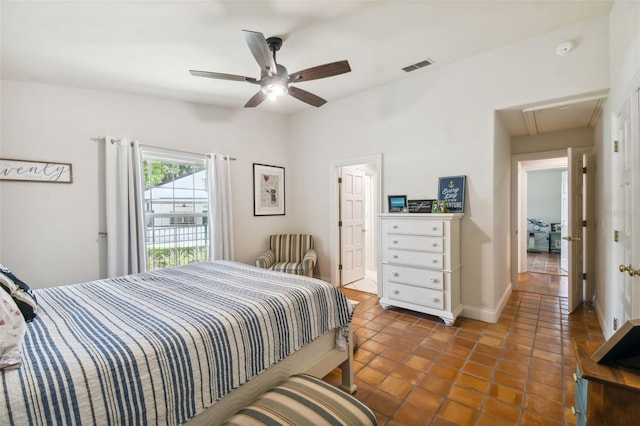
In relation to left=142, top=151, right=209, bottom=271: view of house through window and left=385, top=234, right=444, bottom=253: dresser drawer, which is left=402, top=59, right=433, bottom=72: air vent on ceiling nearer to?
left=385, top=234, right=444, bottom=253: dresser drawer

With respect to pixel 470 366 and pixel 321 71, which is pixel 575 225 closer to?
pixel 470 366

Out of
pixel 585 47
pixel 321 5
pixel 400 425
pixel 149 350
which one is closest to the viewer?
pixel 149 350

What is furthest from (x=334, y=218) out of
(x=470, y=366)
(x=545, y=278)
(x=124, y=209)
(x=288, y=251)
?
(x=545, y=278)

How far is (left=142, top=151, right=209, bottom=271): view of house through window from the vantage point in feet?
11.4

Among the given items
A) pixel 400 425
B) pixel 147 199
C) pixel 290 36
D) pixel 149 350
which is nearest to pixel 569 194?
pixel 400 425

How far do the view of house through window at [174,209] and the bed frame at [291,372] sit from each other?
269cm

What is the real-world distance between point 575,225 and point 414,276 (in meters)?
2.07

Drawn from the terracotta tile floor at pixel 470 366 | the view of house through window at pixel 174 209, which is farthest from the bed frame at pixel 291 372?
the view of house through window at pixel 174 209

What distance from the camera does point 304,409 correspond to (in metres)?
1.17

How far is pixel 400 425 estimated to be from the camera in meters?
→ 1.63

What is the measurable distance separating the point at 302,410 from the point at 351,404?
0.74 feet

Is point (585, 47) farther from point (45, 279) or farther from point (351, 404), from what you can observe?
point (45, 279)

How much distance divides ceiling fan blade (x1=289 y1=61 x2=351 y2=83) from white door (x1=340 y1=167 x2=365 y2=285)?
214cm

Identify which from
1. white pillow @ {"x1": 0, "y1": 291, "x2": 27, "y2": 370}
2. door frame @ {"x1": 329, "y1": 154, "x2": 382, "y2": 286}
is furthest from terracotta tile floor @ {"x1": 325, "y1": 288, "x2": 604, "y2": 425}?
white pillow @ {"x1": 0, "y1": 291, "x2": 27, "y2": 370}
